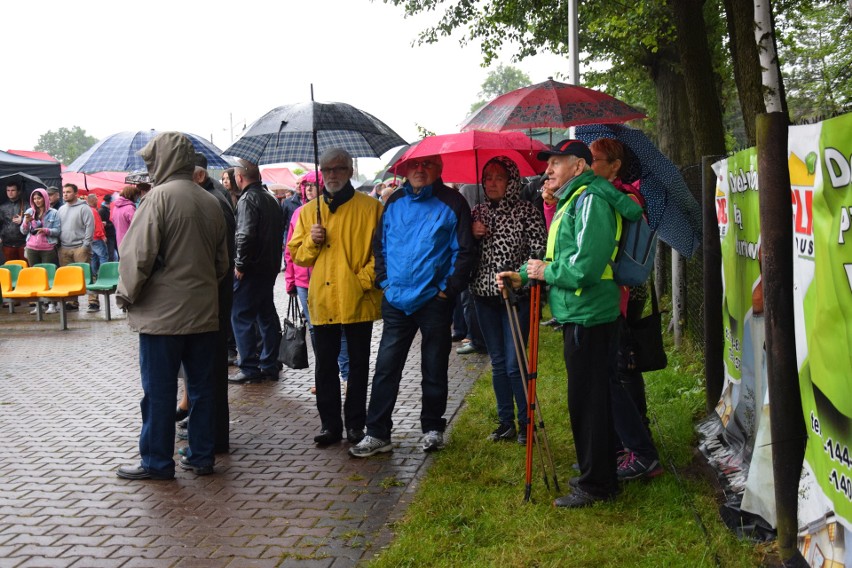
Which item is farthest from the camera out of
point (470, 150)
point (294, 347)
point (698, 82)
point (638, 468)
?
point (698, 82)

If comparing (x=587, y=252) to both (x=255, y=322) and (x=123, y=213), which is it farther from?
(x=123, y=213)

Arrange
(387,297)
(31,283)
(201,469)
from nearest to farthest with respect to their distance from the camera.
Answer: (201,469) < (387,297) < (31,283)

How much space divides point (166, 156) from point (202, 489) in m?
2.16

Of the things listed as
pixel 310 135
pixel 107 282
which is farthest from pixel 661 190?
pixel 107 282

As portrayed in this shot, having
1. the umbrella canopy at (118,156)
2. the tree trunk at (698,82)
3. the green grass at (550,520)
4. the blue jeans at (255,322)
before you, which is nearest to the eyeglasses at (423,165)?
the green grass at (550,520)

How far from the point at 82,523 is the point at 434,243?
2794 millimetres

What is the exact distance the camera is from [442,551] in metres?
4.90

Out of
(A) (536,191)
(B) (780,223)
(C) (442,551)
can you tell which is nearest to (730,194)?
(B) (780,223)

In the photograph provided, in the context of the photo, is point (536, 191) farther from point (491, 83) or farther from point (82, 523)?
point (491, 83)

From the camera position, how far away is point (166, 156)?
21.0 feet

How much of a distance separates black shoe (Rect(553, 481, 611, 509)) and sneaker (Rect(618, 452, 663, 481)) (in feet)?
1.27

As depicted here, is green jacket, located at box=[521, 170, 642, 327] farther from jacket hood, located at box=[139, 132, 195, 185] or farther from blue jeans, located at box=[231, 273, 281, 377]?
blue jeans, located at box=[231, 273, 281, 377]

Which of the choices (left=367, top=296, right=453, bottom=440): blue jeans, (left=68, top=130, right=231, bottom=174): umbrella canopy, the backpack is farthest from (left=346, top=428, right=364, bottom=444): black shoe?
(left=68, top=130, right=231, bottom=174): umbrella canopy

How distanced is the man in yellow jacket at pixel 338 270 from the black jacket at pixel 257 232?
2391mm
